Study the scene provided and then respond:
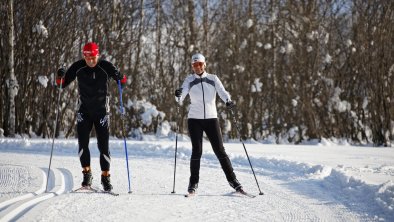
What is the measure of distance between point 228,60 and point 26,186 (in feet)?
44.9

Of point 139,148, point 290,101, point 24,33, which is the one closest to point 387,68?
point 290,101

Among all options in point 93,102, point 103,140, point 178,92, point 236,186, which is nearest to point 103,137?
point 103,140

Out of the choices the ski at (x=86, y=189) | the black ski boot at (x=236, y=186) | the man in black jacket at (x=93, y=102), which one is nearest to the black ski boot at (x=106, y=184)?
the man in black jacket at (x=93, y=102)

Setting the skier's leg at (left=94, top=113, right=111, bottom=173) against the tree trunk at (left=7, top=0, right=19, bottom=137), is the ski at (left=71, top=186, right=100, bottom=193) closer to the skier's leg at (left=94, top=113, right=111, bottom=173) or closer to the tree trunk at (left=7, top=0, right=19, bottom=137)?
the skier's leg at (left=94, top=113, right=111, bottom=173)

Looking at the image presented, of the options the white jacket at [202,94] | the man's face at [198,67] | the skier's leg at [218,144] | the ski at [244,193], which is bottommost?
the ski at [244,193]

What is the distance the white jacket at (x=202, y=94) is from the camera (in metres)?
5.91

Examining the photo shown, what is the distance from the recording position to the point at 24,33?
587 inches

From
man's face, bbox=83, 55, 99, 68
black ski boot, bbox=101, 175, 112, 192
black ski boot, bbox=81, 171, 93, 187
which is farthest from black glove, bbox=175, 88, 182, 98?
black ski boot, bbox=81, 171, 93, 187

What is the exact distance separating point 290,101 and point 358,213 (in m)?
12.7

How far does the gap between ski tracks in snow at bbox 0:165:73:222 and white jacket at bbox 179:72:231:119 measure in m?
2.00

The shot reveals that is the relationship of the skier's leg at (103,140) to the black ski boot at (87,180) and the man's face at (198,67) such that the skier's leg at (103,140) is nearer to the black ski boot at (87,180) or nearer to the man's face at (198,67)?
the black ski boot at (87,180)

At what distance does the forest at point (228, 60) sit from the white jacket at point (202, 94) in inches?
366

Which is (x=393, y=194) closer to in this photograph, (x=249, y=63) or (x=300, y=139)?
(x=300, y=139)

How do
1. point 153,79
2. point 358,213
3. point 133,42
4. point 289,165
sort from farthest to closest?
point 153,79 < point 133,42 < point 289,165 < point 358,213
